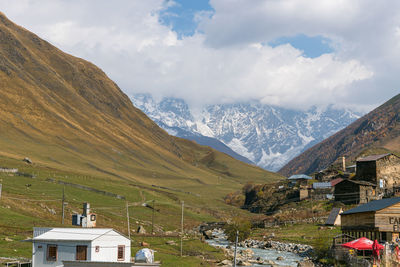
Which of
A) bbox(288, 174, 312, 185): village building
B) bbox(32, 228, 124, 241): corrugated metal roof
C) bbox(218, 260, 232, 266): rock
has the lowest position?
bbox(218, 260, 232, 266): rock

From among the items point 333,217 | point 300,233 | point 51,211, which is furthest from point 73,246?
point 333,217

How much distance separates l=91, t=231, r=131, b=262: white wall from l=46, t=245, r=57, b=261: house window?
4.59 m

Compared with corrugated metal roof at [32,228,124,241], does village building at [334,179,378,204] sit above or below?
above

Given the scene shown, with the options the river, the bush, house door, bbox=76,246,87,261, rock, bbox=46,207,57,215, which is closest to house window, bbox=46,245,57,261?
house door, bbox=76,246,87,261

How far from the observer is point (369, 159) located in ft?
482

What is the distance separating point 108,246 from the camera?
62.7 m

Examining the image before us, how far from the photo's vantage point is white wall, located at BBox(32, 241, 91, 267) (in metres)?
60.8

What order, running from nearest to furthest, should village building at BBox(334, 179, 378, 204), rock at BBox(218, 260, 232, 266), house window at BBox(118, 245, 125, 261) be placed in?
house window at BBox(118, 245, 125, 261) → rock at BBox(218, 260, 232, 266) → village building at BBox(334, 179, 378, 204)

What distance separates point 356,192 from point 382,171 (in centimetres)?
1679

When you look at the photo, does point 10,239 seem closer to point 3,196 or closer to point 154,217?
point 3,196

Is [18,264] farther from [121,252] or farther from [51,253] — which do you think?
[121,252]

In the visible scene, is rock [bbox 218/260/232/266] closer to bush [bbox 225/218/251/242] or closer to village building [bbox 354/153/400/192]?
bush [bbox 225/218/251/242]

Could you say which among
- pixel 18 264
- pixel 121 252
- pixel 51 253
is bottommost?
pixel 18 264

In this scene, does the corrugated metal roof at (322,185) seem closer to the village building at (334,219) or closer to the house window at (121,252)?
the village building at (334,219)
